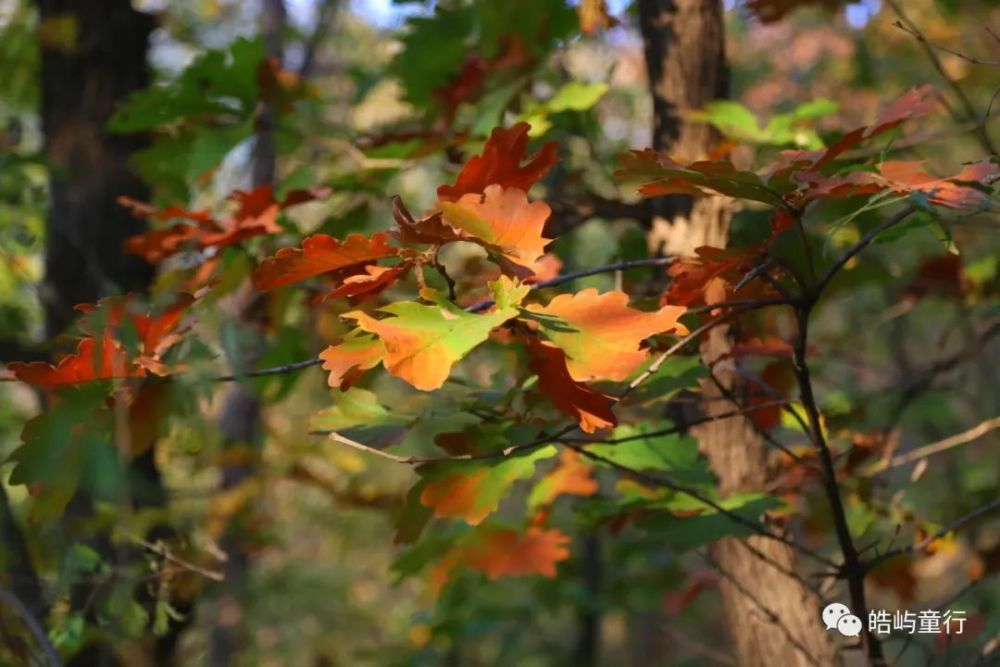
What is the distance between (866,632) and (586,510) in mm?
415

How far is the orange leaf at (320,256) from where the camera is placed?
39.0 inches

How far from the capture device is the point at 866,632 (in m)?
1.28

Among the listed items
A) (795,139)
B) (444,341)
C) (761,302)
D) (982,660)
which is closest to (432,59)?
(795,139)

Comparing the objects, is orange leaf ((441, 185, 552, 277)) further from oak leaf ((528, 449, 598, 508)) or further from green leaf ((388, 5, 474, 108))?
green leaf ((388, 5, 474, 108))

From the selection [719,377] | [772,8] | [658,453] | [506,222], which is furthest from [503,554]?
[772,8]

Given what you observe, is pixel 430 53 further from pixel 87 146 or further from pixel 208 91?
pixel 87 146

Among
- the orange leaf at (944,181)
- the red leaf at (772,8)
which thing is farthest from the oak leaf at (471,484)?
the red leaf at (772,8)

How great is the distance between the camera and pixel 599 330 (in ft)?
3.05

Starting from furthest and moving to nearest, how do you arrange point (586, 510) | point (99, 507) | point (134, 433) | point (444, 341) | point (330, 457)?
point (330, 457) → point (99, 507) → point (586, 510) → point (134, 433) → point (444, 341)

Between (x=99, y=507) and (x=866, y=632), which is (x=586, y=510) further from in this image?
(x=99, y=507)

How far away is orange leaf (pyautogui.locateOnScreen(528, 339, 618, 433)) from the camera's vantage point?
975 millimetres

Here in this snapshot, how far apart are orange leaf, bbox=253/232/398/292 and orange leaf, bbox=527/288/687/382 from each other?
0.58 ft

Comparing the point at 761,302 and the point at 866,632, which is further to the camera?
the point at 866,632

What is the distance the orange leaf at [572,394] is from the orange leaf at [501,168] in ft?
0.60
